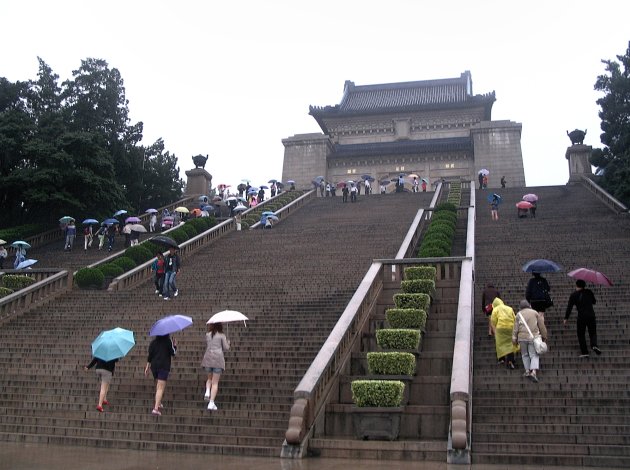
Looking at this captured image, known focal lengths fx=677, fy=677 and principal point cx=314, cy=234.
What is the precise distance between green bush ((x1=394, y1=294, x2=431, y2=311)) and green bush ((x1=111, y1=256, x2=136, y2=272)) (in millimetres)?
11081

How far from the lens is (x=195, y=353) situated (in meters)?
12.8

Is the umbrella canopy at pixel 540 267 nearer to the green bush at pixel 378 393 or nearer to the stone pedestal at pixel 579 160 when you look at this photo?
the green bush at pixel 378 393

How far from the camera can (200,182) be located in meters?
42.4

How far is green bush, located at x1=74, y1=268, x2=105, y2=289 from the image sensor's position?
760 inches

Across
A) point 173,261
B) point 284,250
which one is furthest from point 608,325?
point 284,250

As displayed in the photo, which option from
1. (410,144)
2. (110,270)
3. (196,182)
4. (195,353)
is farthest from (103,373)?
(410,144)

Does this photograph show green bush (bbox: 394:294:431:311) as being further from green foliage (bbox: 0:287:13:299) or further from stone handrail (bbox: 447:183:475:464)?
green foliage (bbox: 0:287:13:299)

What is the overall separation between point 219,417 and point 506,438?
4.05 m

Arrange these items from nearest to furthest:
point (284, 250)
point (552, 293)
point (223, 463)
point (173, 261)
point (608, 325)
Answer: point (223, 463)
point (608, 325)
point (552, 293)
point (173, 261)
point (284, 250)

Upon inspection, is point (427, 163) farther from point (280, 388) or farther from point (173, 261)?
point (280, 388)

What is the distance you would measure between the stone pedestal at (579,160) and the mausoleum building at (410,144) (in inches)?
374

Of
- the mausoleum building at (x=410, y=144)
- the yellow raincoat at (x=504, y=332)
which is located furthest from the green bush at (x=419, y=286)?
the mausoleum building at (x=410, y=144)

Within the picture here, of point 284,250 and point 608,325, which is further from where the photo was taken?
point 284,250

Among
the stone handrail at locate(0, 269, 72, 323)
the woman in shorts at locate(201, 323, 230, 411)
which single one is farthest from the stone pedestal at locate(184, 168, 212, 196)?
the woman in shorts at locate(201, 323, 230, 411)
